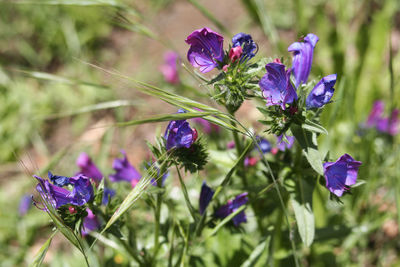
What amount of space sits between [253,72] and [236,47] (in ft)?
0.34

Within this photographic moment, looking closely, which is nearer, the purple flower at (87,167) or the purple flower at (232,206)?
the purple flower at (232,206)

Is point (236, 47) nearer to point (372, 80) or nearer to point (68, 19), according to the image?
point (372, 80)

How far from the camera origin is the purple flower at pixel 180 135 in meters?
1.33

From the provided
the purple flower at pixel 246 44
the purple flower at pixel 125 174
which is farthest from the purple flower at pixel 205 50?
the purple flower at pixel 125 174

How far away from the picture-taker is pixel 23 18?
413 centimetres

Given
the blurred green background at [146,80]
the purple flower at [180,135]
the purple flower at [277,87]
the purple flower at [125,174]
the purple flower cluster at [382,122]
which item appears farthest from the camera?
the purple flower cluster at [382,122]

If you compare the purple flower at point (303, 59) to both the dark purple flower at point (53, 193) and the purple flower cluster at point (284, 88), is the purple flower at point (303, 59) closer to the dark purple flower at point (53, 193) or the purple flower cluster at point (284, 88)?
the purple flower cluster at point (284, 88)

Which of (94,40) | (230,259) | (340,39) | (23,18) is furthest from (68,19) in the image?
(230,259)

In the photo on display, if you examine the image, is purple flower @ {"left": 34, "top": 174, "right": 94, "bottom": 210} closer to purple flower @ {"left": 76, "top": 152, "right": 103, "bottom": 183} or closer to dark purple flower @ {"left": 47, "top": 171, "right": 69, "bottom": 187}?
dark purple flower @ {"left": 47, "top": 171, "right": 69, "bottom": 187}

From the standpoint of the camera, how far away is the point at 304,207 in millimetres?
1478

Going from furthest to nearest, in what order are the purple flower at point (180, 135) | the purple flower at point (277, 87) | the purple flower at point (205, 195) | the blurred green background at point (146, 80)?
the blurred green background at point (146, 80), the purple flower at point (205, 195), the purple flower at point (180, 135), the purple flower at point (277, 87)

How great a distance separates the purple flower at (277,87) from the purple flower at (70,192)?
2.10 ft

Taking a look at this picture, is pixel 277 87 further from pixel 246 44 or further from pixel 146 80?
pixel 146 80

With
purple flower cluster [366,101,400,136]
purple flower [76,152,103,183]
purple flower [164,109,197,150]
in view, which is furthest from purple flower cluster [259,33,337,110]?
purple flower cluster [366,101,400,136]
